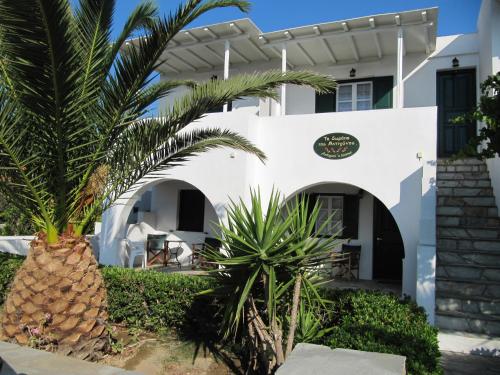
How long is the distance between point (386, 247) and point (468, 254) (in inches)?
144

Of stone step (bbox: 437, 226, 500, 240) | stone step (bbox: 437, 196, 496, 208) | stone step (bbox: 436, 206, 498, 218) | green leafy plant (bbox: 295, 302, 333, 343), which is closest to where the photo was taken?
green leafy plant (bbox: 295, 302, 333, 343)

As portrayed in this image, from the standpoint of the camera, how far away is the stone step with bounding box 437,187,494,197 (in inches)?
346

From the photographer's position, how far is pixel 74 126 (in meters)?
5.17

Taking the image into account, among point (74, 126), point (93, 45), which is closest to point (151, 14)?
point (93, 45)

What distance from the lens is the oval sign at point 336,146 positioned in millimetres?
9398

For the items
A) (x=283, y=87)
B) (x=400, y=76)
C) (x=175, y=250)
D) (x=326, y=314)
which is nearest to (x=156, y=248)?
(x=175, y=250)

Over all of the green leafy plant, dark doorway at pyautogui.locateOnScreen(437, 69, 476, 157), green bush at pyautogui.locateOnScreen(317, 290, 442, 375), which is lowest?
the green leafy plant

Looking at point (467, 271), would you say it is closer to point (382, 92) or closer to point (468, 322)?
point (468, 322)

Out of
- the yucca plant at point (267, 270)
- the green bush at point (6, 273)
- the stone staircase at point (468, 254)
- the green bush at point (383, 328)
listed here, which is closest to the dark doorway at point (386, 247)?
the stone staircase at point (468, 254)

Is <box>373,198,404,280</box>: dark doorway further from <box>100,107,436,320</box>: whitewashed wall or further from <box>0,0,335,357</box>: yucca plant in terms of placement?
<box>0,0,335,357</box>: yucca plant

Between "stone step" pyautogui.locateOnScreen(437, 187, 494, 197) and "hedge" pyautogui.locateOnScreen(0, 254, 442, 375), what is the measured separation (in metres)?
4.42

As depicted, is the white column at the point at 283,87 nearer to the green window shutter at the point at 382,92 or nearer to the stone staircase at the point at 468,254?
the green window shutter at the point at 382,92

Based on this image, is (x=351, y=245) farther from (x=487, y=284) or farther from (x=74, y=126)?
(x=74, y=126)

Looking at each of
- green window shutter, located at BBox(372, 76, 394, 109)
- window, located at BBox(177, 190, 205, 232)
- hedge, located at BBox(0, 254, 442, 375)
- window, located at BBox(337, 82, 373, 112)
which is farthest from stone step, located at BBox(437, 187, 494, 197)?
window, located at BBox(177, 190, 205, 232)
